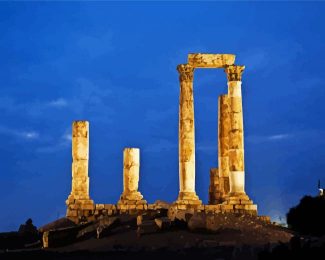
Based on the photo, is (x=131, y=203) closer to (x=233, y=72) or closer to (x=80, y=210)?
(x=80, y=210)

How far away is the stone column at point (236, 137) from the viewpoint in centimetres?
3662

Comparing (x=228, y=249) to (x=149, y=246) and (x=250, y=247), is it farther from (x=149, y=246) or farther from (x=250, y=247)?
(x=149, y=246)

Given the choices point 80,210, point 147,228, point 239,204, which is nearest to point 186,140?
point 239,204

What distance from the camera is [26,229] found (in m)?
38.1

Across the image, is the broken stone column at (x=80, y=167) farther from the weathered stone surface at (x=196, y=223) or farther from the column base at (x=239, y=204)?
the weathered stone surface at (x=196, y=223)

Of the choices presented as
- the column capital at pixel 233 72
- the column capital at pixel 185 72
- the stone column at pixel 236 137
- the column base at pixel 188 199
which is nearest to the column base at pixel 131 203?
the column base at pixel 188 199

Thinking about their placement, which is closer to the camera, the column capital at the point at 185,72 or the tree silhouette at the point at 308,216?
the column capital at the point at 185,72

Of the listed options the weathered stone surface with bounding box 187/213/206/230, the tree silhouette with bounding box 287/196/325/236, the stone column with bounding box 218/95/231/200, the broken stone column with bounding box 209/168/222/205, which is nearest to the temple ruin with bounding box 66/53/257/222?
the stone column with bounding box 218/95/231/200

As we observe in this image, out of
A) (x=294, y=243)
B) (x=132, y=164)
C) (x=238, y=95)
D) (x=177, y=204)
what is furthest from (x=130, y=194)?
(x=294, y=243)

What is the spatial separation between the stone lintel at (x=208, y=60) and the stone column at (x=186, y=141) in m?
0.37

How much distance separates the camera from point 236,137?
37.2m

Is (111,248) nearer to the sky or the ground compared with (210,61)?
nearer to the ground

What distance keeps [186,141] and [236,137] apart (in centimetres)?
267

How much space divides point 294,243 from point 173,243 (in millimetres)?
8522
